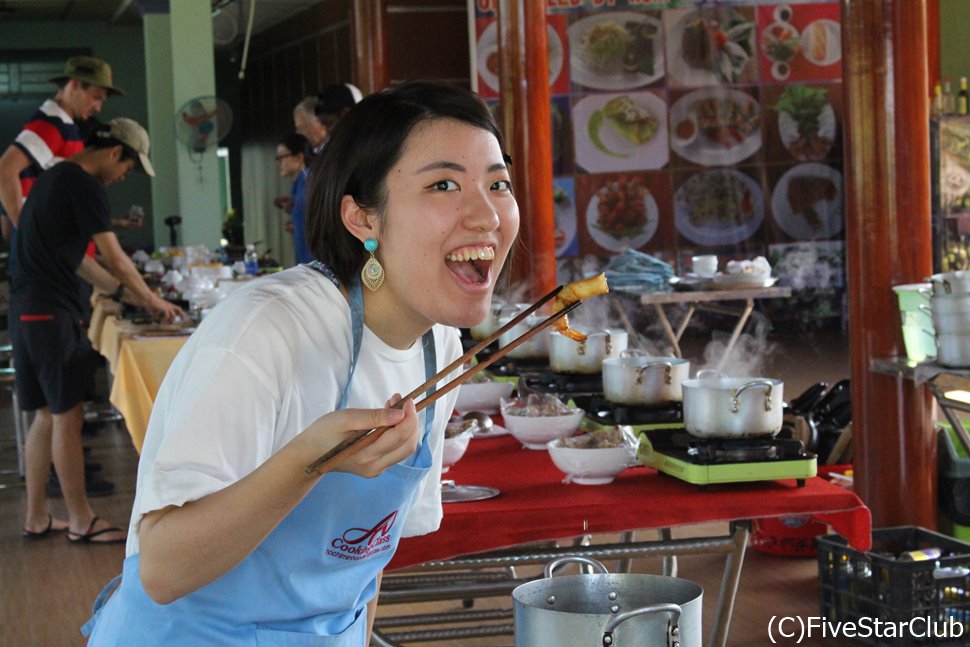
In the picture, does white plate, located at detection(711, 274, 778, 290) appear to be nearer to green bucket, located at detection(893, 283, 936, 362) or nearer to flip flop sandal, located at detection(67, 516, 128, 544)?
green bucket, located at detection(893, 283, 936, 362)

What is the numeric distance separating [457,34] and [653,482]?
29.0 feet

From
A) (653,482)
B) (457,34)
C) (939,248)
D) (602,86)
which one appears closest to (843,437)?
(653,482)

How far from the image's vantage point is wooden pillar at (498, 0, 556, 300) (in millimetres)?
6285

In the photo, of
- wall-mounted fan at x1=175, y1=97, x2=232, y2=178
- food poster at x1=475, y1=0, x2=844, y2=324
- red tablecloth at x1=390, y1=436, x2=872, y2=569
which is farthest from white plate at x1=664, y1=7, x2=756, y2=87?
red tablecloth at x1=390, y1=436, x2=872, y2=569

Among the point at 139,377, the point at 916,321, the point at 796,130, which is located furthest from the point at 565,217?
the point at 916,321

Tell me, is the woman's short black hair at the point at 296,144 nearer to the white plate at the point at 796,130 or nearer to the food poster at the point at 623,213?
the food poster at the point at 623,213

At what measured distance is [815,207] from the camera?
10.3 metres

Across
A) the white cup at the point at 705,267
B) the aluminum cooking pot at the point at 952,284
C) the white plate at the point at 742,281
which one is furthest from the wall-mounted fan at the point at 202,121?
the aluminum cooking pot at the point at 952,284

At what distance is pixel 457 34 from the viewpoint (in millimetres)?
10734

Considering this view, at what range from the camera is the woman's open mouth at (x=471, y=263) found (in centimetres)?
142

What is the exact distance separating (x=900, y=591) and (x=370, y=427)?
8.03ft

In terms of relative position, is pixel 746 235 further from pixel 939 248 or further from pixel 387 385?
pixel 387 385

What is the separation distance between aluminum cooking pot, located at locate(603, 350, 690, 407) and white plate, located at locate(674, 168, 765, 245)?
24.2ft

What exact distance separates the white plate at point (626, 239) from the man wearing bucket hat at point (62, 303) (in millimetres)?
5542
